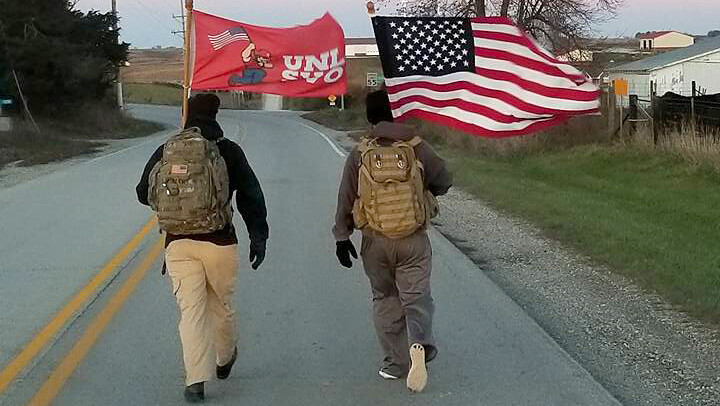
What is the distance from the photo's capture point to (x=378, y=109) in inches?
229

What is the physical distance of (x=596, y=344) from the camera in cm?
691

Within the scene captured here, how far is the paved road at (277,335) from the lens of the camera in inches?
229

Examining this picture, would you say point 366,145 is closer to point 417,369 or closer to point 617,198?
point 417,369

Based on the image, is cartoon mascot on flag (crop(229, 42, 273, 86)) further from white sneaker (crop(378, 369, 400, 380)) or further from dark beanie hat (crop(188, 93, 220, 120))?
white sneaker (crop(378, 369, 400, 380))

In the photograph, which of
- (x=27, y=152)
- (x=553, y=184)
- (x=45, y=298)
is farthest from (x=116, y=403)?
(x=27, y=152)

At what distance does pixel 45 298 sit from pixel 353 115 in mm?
52350

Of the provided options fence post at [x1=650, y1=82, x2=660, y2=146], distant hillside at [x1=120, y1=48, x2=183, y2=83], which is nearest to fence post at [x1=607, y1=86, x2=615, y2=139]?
fence post at [x1=650, y1=82, x2=660, y2=146]

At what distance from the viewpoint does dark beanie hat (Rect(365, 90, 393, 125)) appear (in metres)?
5.82

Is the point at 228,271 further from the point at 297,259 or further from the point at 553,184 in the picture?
the point at 553,184

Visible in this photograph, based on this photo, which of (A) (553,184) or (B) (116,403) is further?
(A) (553,184)

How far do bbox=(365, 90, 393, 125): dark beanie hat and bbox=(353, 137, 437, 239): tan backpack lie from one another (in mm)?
241

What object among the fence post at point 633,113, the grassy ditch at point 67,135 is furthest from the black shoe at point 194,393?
the grassy ditch at point 67,135

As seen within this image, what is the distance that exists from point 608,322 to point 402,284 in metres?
2.45

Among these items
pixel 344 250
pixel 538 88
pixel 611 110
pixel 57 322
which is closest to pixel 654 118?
pixel 611 110
